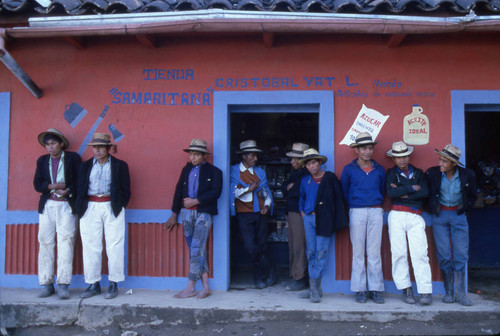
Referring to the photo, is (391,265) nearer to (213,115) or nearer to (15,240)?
(213,115)

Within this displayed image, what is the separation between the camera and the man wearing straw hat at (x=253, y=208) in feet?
19.7

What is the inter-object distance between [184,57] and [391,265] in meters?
3.95

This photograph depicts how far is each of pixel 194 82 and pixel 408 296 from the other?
3931 millimetres

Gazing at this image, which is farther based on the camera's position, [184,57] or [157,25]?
[184,57]

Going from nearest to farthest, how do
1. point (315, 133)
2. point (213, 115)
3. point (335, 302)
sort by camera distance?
point (335, 302) → point (213, 115) → point (315, 133)

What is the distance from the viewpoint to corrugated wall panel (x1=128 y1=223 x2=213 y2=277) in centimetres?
570

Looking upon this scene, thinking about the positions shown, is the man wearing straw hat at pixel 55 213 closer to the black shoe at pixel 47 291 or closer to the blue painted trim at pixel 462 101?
the black shoe at pixel 47 291

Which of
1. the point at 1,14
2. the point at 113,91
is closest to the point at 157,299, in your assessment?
the point at 113,91

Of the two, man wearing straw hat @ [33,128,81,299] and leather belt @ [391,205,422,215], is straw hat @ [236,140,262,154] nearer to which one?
leather belt @ [391,205,422,215]

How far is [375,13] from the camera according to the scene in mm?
5094

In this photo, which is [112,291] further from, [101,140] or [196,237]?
[101,140]

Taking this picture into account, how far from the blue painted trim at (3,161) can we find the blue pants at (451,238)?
580 cm

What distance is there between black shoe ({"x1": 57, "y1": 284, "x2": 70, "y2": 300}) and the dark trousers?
95.4 inches

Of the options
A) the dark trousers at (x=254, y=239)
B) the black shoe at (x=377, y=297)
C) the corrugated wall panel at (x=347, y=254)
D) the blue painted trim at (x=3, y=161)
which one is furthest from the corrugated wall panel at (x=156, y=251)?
the black shoe at (x=377, y=297)
